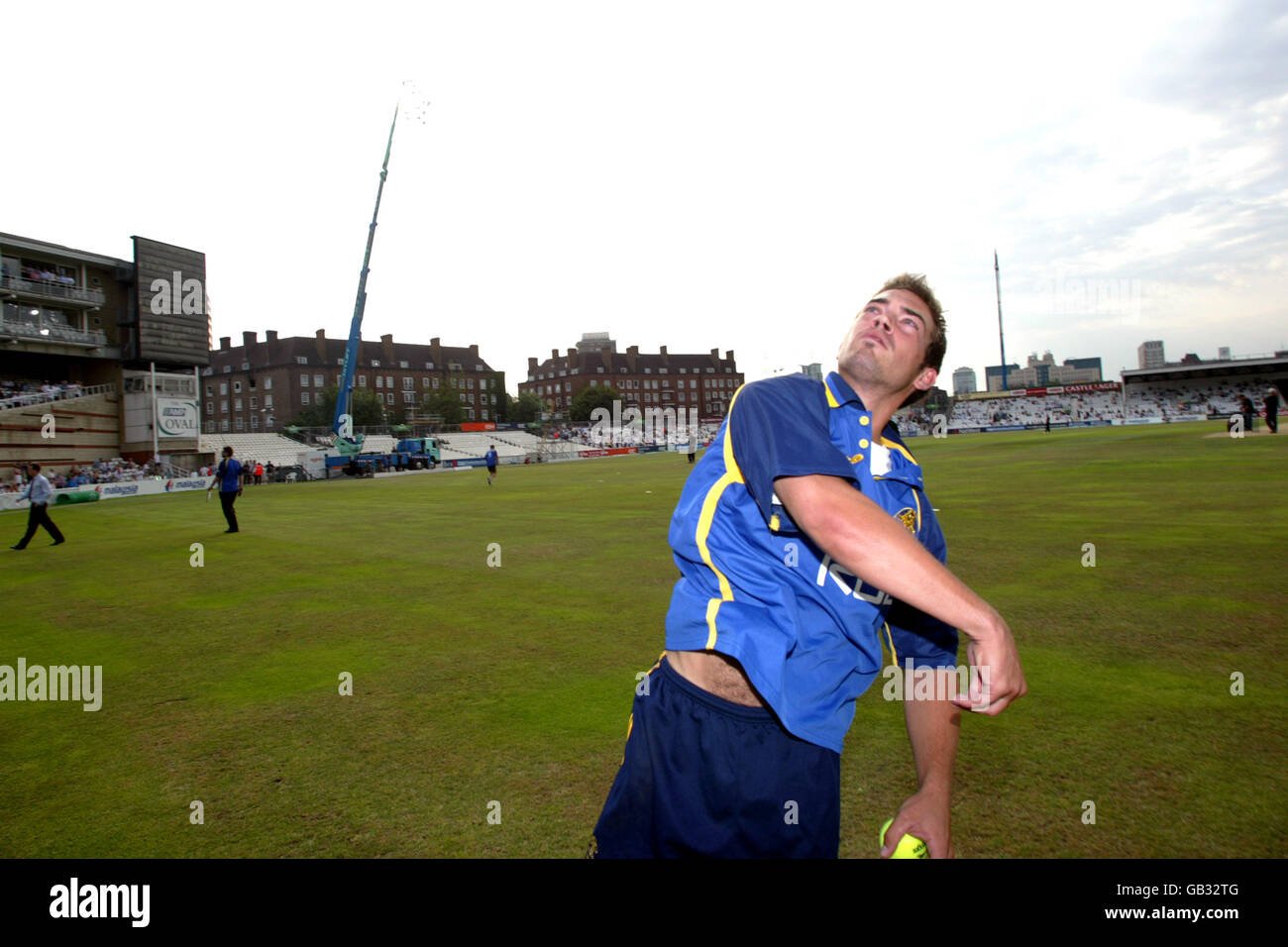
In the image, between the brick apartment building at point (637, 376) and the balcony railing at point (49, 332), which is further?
the brick apartment building at point (637, 376)

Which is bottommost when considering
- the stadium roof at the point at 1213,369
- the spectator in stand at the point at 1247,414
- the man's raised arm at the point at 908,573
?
the man's raised arm at the point at 908,573

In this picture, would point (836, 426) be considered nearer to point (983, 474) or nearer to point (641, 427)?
point (983, 474)

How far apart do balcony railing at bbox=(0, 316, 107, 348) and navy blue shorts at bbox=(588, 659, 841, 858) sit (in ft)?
201

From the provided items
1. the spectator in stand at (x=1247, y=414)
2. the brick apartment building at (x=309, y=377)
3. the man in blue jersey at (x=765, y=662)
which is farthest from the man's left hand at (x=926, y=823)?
the brick apartment building at (x=309, y=377)

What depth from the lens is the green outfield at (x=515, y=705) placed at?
12.9 feet

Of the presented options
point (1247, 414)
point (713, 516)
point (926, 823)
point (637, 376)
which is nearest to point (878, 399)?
point (713, 516)

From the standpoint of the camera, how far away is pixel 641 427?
4958 inches

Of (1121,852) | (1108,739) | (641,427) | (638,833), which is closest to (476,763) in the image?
(638,833)

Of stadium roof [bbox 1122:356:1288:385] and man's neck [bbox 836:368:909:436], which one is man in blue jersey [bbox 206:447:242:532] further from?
stadium roof [bbox 1122:356:1288:385]

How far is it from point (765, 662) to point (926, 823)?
705 millimetres

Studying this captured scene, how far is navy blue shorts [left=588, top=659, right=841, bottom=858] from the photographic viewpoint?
1.80 m

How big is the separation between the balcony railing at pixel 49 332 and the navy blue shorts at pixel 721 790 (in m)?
61.2

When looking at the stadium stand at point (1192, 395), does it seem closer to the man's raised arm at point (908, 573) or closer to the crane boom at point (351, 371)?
the crane boom at point (351, 371)

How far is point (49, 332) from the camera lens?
158 feet
